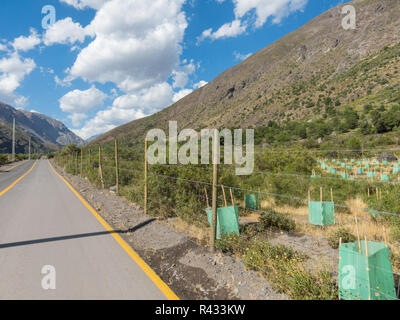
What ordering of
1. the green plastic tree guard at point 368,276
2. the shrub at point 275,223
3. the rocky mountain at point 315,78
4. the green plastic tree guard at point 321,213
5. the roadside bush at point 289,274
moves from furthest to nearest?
the rocky mountain at point 315,78 → the green plastic tree guard at point 321,213 → the shrub at point 275,223 → the roadside bush at point 289,274 → the green plastic tree guard at point 368,276

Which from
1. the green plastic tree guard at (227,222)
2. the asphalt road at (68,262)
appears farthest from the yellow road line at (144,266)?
the green plastic tree guard at (227,222)

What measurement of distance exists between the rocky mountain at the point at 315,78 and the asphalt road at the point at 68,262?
51.4 m

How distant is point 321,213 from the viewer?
624 cm

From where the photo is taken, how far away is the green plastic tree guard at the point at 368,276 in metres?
2.44

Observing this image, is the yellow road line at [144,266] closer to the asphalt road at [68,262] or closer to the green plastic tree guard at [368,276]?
the asphalt road at [68,262]

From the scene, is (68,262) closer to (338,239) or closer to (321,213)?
(338,239)

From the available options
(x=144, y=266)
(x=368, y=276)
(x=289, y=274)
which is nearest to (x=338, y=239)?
(x=289, y=274)

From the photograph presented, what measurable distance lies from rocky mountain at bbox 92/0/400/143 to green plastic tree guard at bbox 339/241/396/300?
5155 centimetres

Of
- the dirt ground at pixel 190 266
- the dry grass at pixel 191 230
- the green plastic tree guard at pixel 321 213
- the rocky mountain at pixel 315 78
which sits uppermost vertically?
the rocky mountain at pixel 315 78

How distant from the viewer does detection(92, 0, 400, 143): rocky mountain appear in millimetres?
51875

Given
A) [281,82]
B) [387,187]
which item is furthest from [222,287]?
[281,82]

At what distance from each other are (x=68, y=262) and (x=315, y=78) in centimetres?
8175

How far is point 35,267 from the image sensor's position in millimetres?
3602
